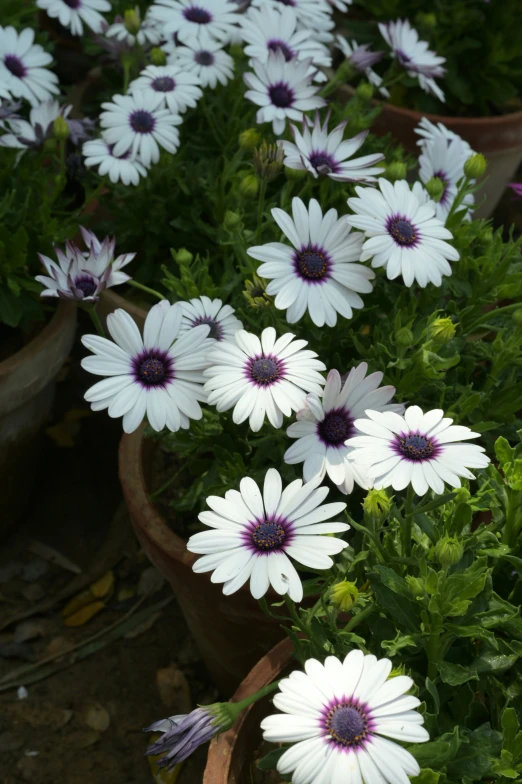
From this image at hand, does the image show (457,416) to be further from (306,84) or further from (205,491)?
(306,84)

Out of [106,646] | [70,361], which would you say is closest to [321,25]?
[70,361]

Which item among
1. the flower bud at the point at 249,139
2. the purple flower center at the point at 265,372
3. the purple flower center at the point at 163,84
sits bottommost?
the purple flower center at the point at 265,372

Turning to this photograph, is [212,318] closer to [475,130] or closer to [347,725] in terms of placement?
[347,725]

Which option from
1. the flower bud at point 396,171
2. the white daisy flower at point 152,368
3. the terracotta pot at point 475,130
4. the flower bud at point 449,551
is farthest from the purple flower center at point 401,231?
the terracotta pot at point 475,130

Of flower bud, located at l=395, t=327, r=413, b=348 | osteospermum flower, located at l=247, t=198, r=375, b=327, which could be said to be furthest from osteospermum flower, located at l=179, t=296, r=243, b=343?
flower bud, located at l=395, t=327, r=413, b=348

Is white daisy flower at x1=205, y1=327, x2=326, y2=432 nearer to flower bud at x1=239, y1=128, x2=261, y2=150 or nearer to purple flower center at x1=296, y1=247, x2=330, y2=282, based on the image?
purple flower center at x1=296, y1=247, x2=330, y2=282

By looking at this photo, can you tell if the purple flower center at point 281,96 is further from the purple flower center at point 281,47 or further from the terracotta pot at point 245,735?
the terracotta pot at point 245,735
